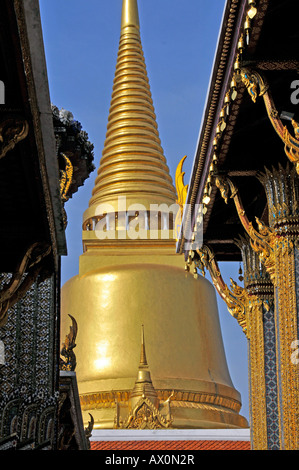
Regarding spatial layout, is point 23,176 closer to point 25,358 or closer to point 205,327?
point 25,358

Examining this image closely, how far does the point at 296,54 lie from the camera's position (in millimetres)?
8586

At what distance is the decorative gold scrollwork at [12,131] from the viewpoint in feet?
19.0

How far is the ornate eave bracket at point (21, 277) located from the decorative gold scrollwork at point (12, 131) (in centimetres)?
161

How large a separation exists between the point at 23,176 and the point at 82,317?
19.9 m

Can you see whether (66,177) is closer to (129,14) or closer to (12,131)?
(12,131)

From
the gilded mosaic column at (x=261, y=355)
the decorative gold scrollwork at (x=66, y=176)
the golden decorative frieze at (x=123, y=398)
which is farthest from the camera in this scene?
the golden decorative frieze at (x=123, y=398)

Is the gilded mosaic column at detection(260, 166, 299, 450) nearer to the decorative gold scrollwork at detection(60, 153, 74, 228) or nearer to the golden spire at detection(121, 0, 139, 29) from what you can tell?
the decorative gold scrollwork at detection(60, 153, 74, 228)

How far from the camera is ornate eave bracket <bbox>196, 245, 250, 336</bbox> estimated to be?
39.6 ft

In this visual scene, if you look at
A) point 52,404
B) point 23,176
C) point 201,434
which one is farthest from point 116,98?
point 23,176

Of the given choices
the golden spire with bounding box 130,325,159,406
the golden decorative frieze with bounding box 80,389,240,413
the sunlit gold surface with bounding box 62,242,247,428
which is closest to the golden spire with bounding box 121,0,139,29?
the sunlit gold surface with bounding box 62,242,247,428

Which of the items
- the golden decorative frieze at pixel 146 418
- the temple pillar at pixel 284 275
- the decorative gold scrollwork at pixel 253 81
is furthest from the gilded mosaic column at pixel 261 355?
the golden decorative frieze at pixel 146 418

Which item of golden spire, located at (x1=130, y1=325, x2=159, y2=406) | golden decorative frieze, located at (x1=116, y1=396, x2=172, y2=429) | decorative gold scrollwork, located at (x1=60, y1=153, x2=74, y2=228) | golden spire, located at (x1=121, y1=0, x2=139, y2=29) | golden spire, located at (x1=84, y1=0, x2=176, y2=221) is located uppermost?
A: golden spire, located at (x1=121, y1=0, x2=139, y2=29)

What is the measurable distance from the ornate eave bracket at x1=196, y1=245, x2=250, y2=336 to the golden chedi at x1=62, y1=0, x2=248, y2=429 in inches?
408

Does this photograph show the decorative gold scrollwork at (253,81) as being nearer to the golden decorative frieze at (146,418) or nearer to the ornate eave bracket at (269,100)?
the ornate eave bracket at (269,100)
